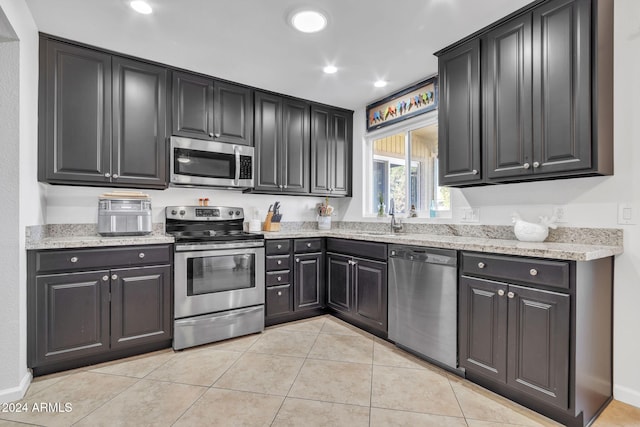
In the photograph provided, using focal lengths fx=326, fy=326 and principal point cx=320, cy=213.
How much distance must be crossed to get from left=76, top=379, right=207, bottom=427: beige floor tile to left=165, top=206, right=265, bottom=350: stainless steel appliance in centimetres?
59

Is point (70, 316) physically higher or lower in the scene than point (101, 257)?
lower

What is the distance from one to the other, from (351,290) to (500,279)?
1484mm

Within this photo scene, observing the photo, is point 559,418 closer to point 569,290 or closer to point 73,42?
point 569,290

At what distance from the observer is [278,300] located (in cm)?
323

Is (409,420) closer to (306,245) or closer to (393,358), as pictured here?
(393,358)

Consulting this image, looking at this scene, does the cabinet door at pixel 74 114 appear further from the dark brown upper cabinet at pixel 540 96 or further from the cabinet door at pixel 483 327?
the cabinet door at pixel 483 327

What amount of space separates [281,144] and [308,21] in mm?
1515

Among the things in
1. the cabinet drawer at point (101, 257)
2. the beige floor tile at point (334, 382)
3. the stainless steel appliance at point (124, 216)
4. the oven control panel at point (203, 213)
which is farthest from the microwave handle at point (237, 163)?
the beige floor tile at point (334, 382)

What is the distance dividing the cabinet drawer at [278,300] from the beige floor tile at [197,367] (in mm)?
611

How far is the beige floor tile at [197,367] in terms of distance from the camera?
221 cm

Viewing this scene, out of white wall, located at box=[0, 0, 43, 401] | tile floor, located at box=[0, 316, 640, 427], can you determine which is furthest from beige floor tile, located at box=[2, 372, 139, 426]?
white wall, located at box=[0, 0, 43, 401]

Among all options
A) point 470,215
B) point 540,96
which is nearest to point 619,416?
point 470,215

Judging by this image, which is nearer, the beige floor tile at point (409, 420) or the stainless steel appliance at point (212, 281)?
the beige floor tile at point (409, 420)

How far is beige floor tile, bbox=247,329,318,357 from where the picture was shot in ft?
8.72
